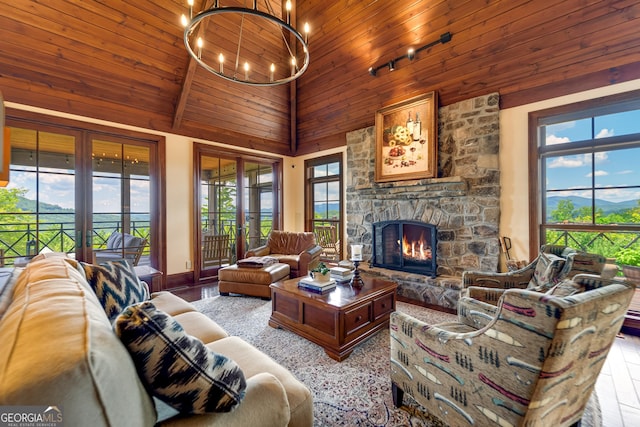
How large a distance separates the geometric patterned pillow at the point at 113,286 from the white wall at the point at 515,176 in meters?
3.97

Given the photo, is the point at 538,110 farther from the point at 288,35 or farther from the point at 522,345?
the point at 288,35

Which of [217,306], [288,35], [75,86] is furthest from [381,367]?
[288,35]

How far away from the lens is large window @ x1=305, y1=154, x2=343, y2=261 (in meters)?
5.32

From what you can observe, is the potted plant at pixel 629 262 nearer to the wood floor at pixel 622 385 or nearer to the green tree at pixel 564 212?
the green tree at pixel 564 212

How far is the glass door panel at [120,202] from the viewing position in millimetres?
3754

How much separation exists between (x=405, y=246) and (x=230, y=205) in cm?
329

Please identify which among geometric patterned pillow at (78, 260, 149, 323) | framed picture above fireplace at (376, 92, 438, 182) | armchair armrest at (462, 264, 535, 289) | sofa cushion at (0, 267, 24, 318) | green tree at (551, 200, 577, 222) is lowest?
armchair armrest at (462, 264, 535, 289)

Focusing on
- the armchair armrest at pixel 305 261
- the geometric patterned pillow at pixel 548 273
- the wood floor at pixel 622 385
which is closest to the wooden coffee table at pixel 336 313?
the armchair armrest at pixel 305 261

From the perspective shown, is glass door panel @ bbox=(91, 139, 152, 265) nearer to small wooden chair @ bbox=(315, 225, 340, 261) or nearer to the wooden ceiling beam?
the wooden ceiling beam

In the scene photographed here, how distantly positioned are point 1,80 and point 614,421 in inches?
246

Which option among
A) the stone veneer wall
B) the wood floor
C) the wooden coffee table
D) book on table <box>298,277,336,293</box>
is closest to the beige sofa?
the wooden coffee table

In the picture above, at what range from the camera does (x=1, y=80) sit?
Answer: 3.03 m

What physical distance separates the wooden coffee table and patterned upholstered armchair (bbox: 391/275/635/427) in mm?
867

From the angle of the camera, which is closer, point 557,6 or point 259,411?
point 259,411
